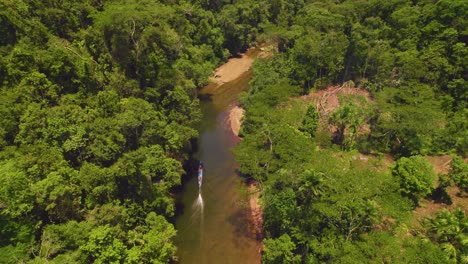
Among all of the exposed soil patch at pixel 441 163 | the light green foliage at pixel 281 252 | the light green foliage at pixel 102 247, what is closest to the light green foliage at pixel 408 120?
the exposed soil patch at pixel 441 163

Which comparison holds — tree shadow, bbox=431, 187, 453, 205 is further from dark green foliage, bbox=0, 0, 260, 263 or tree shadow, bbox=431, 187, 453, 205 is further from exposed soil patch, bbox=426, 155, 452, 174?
dark green foliage, bbox=0, 0, 260, 263

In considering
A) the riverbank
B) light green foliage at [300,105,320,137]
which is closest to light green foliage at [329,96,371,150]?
light green foliage at [300,105,320,137]

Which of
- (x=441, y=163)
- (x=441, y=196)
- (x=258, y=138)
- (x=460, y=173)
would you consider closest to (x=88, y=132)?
(x=258, y=138)

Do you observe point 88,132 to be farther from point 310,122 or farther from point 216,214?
point 310,122

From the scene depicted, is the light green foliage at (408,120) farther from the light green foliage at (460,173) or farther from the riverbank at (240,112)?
the riverbank at (240,112)

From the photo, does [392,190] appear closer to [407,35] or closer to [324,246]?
[324,246]

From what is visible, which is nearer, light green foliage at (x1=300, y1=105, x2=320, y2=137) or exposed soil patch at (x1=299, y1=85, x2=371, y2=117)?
light green foliage at (x1=300, y1=105, x2=320, y2=137)
